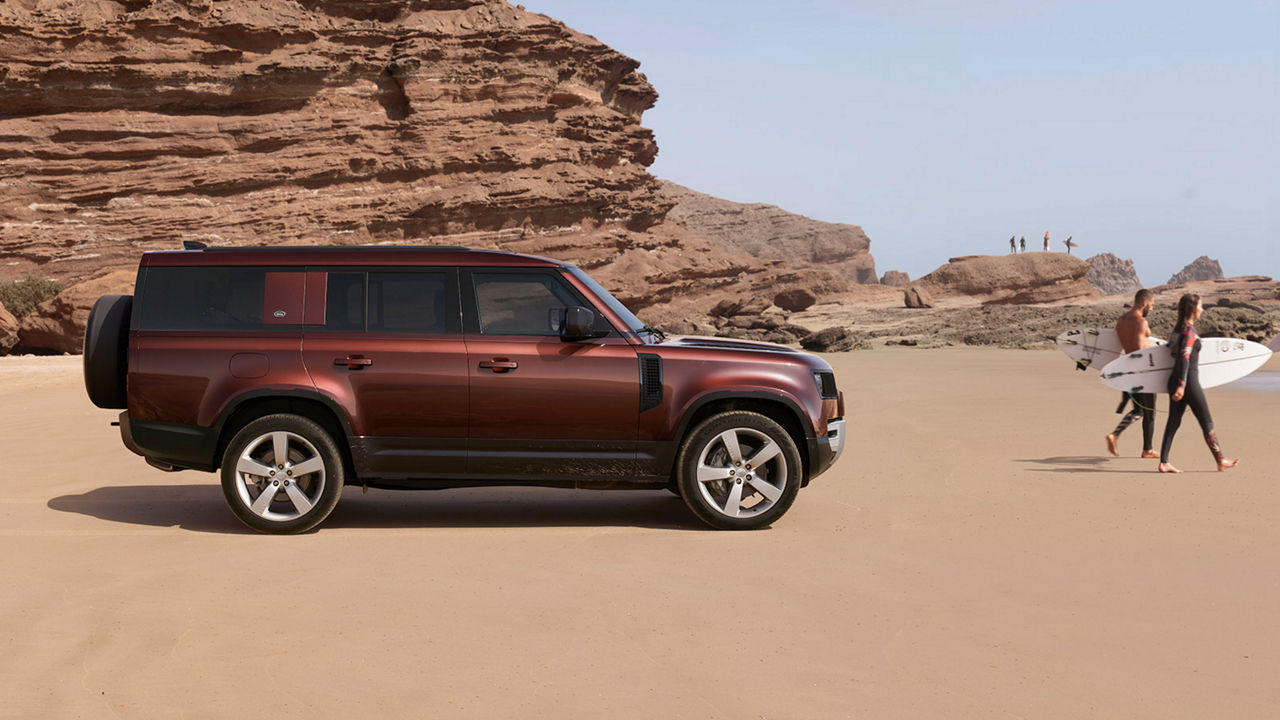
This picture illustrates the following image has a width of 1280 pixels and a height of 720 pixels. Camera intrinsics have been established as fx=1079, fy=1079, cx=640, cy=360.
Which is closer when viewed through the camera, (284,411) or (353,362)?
(353,362)

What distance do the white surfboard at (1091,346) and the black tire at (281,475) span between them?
833 centimetres

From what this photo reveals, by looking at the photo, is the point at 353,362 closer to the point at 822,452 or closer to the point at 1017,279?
the point at 822,452

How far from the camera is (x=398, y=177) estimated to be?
1745 inches

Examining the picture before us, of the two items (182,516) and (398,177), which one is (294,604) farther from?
(398,177)

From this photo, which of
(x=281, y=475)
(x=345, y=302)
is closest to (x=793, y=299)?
(x=345, y=302)

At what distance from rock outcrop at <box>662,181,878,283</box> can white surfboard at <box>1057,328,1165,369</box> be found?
464ft

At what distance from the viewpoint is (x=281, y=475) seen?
7.44m

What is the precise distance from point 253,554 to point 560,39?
44.3m

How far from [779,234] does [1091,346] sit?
149 meters

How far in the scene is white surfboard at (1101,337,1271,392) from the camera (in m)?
10.5

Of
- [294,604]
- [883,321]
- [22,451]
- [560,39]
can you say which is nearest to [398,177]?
[560,39]

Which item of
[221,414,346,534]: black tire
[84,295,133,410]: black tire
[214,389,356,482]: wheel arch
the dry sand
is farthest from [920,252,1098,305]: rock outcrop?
[84,295,133,410]: black tire

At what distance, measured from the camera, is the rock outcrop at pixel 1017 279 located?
2692 inches

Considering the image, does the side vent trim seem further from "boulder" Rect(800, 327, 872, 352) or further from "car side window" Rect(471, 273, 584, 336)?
"boulder" Rect(800, 327, 872, 352)
